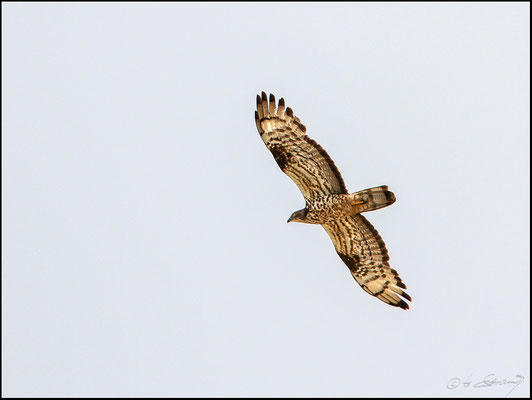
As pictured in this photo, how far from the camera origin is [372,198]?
43.2ft

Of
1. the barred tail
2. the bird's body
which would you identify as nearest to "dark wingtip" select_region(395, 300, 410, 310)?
the bird's body

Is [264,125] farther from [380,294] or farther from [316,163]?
[380,294]

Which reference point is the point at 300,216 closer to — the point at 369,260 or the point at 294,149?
the point at 294,149

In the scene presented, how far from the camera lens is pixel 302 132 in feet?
44.3

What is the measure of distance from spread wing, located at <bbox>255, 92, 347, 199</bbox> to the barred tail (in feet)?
1.13

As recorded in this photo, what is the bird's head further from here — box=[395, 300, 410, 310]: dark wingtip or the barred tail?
box=[395, 300, 410, 310]: dark wingtip

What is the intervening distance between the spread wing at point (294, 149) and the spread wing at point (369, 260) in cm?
96

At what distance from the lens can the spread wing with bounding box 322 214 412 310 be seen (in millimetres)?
14328

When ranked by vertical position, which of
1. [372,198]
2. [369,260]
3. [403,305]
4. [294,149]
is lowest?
[403,305]

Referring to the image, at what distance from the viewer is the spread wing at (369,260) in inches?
564

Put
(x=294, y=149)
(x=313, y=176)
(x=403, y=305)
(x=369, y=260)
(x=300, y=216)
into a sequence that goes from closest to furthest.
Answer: (x=294, y=149), (x=313, y=176), (x=300, y=216), (x=403, y=305), (x=369, y=260)

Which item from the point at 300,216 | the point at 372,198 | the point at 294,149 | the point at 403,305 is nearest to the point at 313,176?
the point at 294,149

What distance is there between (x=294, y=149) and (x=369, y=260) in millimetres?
2377

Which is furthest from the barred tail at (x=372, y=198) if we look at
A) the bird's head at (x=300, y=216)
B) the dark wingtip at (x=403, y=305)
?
the dark wingtip at (x=403, y=305)
